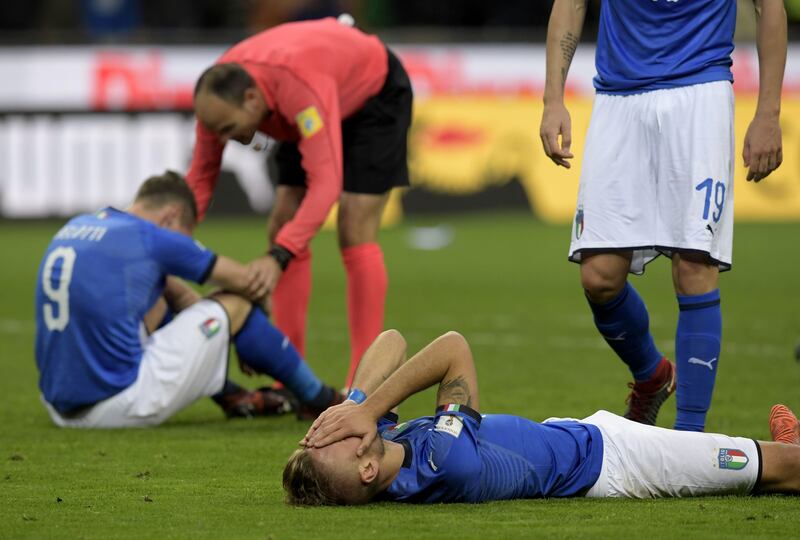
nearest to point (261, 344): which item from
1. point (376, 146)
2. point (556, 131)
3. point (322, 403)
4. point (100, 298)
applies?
point (322, 403)

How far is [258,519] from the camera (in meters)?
4.08

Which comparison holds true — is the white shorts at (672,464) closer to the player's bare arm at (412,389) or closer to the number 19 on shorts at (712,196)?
the player's bare arm at (412,389)

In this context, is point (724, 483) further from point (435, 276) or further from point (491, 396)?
point (435, 276)

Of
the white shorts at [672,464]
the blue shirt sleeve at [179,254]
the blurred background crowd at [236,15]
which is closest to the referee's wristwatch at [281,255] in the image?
the blue shirt sleeve at [179,254]

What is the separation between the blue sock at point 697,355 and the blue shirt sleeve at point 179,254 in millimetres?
1927

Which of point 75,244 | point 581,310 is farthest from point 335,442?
point 581,310

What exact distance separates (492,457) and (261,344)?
184cm

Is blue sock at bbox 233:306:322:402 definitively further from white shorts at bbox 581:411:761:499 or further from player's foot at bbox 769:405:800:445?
player's foot at bbox 769:405:800:445

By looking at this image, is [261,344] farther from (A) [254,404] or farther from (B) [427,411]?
(B) [427,411]

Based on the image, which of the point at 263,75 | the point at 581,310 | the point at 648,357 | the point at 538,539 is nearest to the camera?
the point at 538,539

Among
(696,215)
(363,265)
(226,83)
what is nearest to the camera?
(696,215)

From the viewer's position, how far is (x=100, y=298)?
225 inches

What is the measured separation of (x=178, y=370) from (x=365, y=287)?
1149 millimetres

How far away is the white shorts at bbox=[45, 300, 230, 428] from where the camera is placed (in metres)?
5.79
